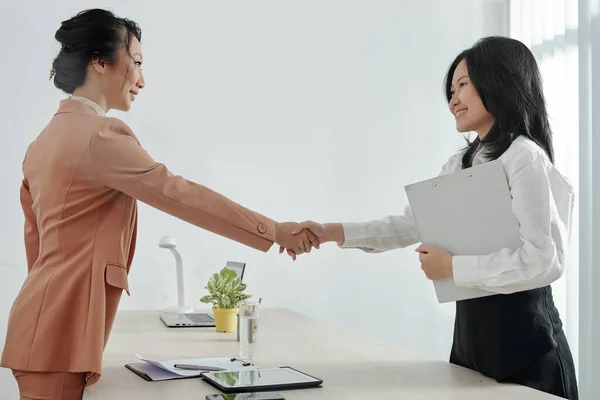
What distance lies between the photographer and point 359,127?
3797mm

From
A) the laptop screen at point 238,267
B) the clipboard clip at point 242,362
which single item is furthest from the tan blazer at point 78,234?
the laptop screen at point 238,267

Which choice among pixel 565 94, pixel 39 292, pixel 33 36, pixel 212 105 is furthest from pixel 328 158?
pixel 39 292

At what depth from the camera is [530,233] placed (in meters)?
1.73

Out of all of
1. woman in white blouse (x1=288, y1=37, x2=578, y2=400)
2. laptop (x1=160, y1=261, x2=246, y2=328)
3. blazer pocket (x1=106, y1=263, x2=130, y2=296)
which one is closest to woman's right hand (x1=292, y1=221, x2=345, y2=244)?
laptop (x1=160, y1=261, x2=246, y2=328)

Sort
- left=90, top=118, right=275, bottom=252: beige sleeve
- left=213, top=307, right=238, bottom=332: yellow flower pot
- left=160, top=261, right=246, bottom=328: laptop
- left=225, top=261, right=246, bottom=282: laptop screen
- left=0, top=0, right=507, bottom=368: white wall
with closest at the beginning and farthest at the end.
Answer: left=90, top=118, right=275, bottom=252: beige sleeve < left=213, top=307, right=238, bottom=332: yellow flower pot < left=160, top=261, right=246, bottom=328: laptop < left=225, top=261, right=246, bottom=282: laptop screen < left=0, top=0, right=507, bottom=368: white wall

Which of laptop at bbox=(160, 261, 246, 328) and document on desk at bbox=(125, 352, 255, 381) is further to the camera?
laptop at bbox=(160, 261, 246, 328)

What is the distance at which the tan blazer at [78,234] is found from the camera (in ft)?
5.22

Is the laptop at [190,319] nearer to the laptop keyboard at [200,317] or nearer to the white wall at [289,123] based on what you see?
the laptop keyboard at [200,317]

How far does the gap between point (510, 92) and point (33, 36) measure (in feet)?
7.47

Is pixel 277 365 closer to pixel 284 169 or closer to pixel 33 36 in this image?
pixel 284 169

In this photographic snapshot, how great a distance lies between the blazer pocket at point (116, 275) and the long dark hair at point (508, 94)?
1.01m

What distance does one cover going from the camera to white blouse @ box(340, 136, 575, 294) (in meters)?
1.72

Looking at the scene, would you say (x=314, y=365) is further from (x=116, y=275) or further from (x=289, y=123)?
(x=289, y=123)

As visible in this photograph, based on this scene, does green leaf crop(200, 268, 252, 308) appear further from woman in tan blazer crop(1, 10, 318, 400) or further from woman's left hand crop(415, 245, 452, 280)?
woman's left hand crop(415, 245, 452, 280)
